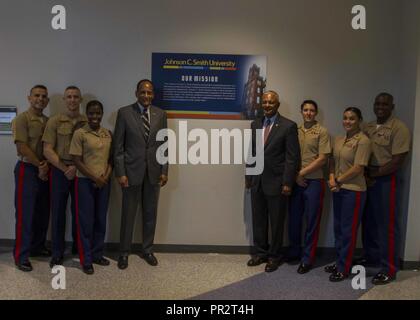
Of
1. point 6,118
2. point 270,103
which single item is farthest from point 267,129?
point 6,118

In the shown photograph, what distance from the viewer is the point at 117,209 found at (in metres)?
3.91

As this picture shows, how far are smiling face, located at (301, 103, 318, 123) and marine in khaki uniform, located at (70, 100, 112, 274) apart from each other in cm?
183

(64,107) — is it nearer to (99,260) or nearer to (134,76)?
(134,76)

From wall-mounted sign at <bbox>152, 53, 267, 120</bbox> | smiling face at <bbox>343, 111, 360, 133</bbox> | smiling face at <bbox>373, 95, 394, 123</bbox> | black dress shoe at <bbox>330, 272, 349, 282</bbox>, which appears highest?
wall-mounted sign at <bbox>152, 53, 267, 120</bbox>

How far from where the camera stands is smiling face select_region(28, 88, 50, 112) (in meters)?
3.42

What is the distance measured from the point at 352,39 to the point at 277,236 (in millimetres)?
2050

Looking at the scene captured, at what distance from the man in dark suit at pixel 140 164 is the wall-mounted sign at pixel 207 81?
237 mm

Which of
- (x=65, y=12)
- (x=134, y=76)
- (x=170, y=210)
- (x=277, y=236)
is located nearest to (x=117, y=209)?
(x=170, y=210)

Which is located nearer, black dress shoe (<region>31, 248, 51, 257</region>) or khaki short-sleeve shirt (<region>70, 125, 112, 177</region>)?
khaki short-sleeve shirt (<region>70, 125, 112, 177</region>)

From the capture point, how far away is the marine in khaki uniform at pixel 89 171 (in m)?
3.35

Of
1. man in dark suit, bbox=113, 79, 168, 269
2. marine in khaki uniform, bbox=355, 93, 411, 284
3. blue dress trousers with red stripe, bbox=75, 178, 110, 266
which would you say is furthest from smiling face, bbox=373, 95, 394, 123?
blue dress trousers with red stripe, bbox=75, 178, 110, 266

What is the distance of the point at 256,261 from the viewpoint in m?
3.63

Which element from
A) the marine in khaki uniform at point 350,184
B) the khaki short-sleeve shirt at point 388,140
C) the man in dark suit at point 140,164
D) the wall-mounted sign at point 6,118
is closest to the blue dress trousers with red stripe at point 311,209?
the marine in khaki uniform at point 350,184

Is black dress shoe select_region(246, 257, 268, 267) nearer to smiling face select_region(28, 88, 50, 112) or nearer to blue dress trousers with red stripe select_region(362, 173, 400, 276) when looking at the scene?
blue dress trousers with red stripe select_region(362, 173, 400, 276)
